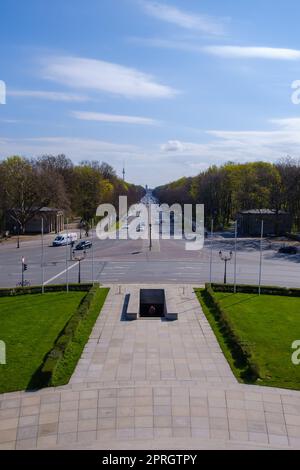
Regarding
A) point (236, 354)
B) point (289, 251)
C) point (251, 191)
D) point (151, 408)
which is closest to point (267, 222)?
point (251, 191)

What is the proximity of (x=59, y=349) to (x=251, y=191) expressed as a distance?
2433 inches

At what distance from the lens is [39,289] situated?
3422cm

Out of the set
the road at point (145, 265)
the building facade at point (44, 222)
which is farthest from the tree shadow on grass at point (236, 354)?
the building facade at point (44, 222)

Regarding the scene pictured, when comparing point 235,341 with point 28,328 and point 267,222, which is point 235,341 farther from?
point 267,222

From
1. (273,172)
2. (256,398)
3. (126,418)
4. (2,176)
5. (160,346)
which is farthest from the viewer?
(273,172)

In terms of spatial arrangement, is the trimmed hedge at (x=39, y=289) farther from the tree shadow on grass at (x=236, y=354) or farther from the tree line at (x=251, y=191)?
the tree line at (x=251, y=191)

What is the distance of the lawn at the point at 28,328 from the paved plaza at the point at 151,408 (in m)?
1.78

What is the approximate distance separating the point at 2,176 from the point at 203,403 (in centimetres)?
5824

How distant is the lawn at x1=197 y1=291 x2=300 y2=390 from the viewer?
754 inches

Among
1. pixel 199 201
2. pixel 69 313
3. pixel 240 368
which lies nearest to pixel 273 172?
pixel 199 201

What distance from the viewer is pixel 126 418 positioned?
51.2ft

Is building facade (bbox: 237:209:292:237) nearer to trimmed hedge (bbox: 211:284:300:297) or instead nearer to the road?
the road
